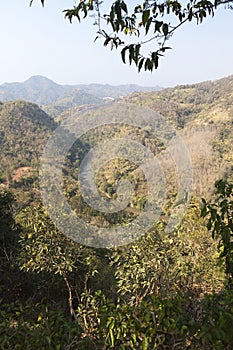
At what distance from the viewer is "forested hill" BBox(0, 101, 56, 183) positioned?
121ft

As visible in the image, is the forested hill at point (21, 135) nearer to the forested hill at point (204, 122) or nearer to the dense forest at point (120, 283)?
the forested hill at point (204, 122)

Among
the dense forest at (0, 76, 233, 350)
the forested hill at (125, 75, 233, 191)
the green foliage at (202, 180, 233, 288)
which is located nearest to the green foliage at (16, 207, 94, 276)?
the dense forest at (0, 76, 233, 350)

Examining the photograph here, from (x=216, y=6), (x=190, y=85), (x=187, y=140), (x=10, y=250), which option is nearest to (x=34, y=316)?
(x=10, y=250)

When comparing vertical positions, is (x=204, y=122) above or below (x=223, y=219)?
below

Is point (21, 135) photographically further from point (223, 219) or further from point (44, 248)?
point (223, 219)

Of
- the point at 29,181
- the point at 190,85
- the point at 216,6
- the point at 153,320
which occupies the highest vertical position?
the point at 190,85

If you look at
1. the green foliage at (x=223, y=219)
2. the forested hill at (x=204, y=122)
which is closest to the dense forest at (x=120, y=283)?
the green foliage at (x=223, y=219)

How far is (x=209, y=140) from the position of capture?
41719 mm

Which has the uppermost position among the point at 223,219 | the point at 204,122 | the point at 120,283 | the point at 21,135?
the point at 223,219

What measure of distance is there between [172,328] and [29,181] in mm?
31514

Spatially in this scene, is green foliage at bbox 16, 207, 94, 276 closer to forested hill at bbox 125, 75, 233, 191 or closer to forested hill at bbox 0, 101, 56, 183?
forested hill at bbox 125, 75, 233, 191

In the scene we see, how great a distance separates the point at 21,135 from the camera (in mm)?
43500

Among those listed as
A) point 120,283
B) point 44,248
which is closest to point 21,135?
point 44,248

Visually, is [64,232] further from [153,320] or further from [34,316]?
[153,320]
